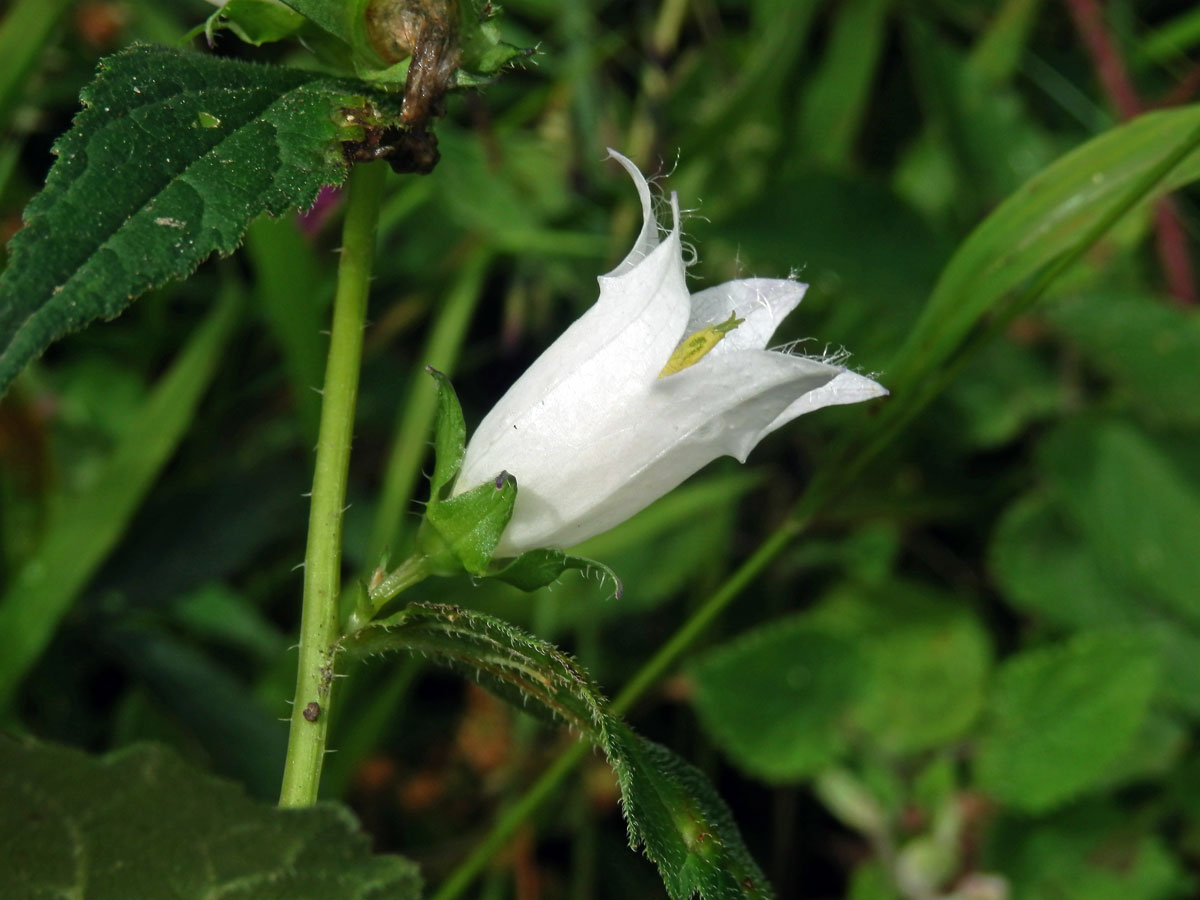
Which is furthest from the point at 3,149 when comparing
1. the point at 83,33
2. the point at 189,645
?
the point at 189,645

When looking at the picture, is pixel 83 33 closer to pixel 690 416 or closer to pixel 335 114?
pixel 335 114

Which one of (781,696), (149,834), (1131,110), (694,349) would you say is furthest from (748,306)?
(1131,110)

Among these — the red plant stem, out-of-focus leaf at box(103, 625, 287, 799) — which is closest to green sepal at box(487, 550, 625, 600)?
out-of-focus leaf at box(103, 625, 287, 799)

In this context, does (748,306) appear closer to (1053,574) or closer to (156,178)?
(156,178)

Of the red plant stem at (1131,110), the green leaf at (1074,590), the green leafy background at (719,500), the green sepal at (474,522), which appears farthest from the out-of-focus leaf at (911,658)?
the green sepal at (474,522)

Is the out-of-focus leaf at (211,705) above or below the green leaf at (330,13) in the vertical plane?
below

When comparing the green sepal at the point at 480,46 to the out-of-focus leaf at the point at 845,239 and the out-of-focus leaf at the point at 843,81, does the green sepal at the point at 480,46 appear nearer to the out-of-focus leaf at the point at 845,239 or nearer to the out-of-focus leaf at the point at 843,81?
the out-of-focus leaf at the point at 845,239
